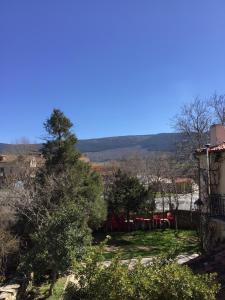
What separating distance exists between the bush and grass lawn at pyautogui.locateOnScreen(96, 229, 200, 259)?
14.9 meters

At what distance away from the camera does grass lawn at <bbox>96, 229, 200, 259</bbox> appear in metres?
23.3

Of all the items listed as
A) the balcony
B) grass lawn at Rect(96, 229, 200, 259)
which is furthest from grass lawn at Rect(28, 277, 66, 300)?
the balcony

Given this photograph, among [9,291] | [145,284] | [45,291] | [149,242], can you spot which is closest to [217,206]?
[45,291]

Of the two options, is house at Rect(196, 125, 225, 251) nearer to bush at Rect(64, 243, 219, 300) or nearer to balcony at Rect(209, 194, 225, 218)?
balcony at Rect(209, 194, 225, 218)

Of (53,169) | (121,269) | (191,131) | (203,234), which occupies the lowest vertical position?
(203,234)

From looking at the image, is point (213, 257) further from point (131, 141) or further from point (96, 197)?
point (131, 141)

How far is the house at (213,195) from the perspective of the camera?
1619 cm

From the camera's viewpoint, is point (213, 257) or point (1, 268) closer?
point (213, 257)

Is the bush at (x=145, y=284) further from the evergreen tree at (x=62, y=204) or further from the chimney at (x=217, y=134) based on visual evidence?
the chimney at (x=217, y=134)

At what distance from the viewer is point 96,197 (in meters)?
26.7

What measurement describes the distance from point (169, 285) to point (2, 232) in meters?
15.3

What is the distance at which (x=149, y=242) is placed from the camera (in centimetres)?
2667

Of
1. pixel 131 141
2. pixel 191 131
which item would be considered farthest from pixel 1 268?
pixel 131 141

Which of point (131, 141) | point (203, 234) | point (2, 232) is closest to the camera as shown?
point (203, 234)
